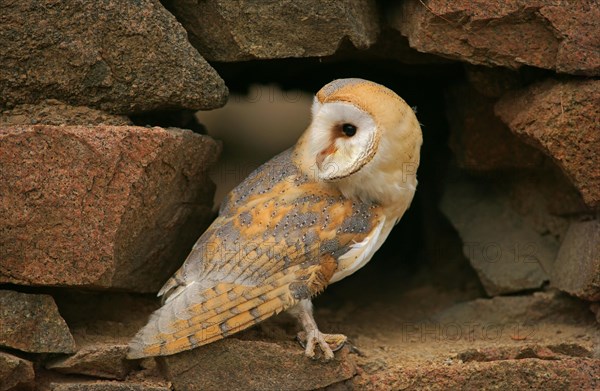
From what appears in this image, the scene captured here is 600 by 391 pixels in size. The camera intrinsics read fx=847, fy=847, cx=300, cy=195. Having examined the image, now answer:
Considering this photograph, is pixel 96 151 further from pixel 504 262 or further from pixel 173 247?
pixel 504 262

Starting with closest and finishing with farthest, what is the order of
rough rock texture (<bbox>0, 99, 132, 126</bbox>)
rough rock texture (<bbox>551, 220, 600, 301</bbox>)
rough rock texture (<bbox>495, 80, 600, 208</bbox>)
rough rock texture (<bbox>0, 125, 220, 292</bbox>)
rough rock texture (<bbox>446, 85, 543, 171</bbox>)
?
rough rock texture (<bbox>0, 125, 220, 292</bbox>) → rough rock texture (<bbox>0, 99, 132, 126</bbox>) → rough rock texture (<bbox>495, 80, 600, 208</bbox>) → rough rock texture (<bbox>551, 220, 600, 301</bbox>) → rough rock texture (<bbox>446, 85, 543, 171</bbox>)

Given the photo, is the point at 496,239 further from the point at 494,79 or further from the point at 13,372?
the point at 13,372

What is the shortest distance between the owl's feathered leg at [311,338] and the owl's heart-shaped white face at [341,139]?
20.7 inches

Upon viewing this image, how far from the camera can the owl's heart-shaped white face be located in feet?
10.5

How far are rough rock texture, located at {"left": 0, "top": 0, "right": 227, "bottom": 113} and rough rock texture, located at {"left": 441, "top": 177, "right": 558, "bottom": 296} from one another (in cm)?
167

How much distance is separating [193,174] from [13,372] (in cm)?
106

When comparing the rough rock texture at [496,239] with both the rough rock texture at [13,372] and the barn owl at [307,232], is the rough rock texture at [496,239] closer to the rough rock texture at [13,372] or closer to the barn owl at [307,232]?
the barn owl at [307,232]

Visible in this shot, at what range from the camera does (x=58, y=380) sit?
10.8 ft

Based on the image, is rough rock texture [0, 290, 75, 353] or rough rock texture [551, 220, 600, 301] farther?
rough rock texture [551, 220, 600, 301]

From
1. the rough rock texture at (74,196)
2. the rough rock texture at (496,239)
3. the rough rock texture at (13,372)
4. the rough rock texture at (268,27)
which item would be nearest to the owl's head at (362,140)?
the rough rock texture at (268,27)

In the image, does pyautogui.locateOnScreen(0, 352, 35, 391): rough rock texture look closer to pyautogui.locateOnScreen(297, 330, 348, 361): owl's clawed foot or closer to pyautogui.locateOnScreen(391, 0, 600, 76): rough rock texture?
pyautogui.locateOnScreen(297, 330, 348, 361): owl's clawed foot

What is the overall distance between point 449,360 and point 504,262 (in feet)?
3.14

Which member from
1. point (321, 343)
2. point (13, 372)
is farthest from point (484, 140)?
point (13, 372)

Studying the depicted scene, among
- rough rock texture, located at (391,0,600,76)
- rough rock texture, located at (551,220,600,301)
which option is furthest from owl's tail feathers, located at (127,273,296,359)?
rough rock texture, located at (551,220,600,301)
